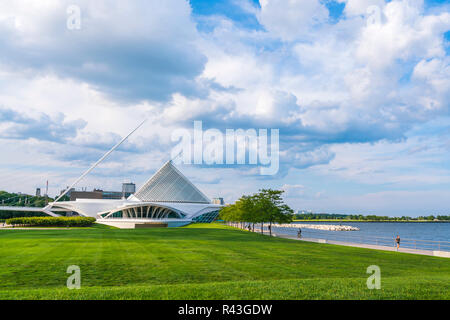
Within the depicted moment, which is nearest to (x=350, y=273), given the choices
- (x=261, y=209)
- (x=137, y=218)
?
(x=261, y=209)

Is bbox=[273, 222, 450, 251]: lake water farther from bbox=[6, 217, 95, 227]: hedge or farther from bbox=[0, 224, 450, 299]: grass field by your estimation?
bbox=[6, 217, 95, 227]: hedge

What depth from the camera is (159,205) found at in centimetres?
7794

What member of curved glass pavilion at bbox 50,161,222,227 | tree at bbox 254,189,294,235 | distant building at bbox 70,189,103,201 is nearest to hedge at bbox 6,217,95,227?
curved glass pavilion at bbox 50,161,222,227

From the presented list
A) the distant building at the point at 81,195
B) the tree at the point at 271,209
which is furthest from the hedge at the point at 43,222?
→ the distant building at the point at 81,195

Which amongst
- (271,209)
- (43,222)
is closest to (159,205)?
(43,222)

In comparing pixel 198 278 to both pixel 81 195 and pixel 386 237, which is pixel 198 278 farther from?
pixel 81 195

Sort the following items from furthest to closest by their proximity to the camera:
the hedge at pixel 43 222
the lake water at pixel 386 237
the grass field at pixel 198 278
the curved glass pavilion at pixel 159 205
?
1. the curved glass pavilion at pixel 159 205
2. the hedge at pixel 43 222
3. the lake water at pixel 386 237
4. the grass field at pixel 198 278

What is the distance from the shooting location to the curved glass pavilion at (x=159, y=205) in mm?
79375

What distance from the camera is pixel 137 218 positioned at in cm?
7881

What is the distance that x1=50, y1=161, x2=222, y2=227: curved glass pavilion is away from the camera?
79.4 meters

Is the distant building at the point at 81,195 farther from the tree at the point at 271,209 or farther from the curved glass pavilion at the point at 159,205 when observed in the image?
the tree at the point at 271,209
